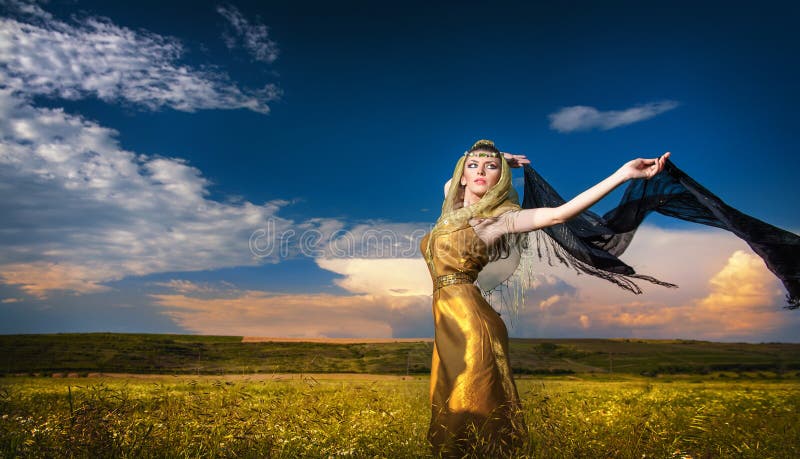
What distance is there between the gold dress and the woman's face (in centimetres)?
48

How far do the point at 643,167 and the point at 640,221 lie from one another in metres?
1.54

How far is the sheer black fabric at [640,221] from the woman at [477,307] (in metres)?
0.73

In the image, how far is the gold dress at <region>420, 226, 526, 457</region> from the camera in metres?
3.65

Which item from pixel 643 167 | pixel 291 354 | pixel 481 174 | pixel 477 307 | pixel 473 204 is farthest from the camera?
pixel 291 354

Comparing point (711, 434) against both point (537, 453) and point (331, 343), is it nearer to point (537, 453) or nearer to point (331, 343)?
point (537, 453)

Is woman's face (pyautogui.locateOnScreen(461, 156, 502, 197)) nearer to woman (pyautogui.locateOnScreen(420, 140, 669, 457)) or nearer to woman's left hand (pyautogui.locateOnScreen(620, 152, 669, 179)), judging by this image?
woman (pyautogui.locateOnScreen(420, 140, 669, 457))

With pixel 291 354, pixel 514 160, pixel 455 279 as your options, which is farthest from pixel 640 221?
pixel 291 354

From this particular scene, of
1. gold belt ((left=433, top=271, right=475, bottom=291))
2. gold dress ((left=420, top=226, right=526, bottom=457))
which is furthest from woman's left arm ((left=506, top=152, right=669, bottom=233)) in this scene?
gold belt ((left=433, top=271, right=475, bottom=291))

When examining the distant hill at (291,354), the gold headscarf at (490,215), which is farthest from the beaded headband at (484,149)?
the distant hill at (291,354)

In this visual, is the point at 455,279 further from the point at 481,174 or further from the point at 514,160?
the point at 514,160

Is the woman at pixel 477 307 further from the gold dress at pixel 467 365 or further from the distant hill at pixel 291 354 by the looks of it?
the distant hill at pixel 291 354

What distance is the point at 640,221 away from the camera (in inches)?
200

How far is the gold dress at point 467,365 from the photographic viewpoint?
3.65 m

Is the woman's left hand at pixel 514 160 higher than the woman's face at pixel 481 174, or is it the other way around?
the woman's left hand at pixel 514 160
